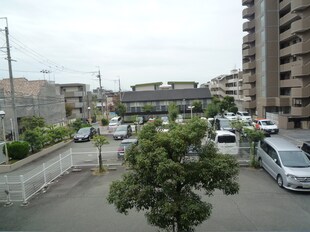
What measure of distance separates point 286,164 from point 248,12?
120 feet

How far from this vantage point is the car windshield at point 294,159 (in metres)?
11.6

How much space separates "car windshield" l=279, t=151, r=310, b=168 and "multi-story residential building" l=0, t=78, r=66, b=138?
91.5 feet

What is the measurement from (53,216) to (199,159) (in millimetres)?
6482

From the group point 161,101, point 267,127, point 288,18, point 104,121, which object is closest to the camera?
point 267,127

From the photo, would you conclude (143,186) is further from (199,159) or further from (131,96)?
(131,96)

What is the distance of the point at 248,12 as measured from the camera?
42.0 m

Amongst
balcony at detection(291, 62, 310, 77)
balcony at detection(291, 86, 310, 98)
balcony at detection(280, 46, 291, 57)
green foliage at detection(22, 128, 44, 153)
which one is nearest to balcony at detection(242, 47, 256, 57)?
balcony at detection(280, 46, 291, 57)

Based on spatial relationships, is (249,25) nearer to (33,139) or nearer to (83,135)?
(83,135)

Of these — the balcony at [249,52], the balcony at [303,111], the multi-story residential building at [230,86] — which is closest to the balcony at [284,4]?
the balcony at [249,52]

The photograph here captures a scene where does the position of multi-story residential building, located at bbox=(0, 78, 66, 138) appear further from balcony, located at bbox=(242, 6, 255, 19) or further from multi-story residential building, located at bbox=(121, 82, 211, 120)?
balcony, located at bbox=(242, 6, 255, 19)

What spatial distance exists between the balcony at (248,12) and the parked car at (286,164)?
33.5 m

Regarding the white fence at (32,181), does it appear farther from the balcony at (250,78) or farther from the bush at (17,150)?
the balcony at (250,78)

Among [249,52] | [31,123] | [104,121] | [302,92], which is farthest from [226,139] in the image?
[249,52]

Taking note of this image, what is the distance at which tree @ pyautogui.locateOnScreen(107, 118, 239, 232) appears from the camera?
5.22 meters
